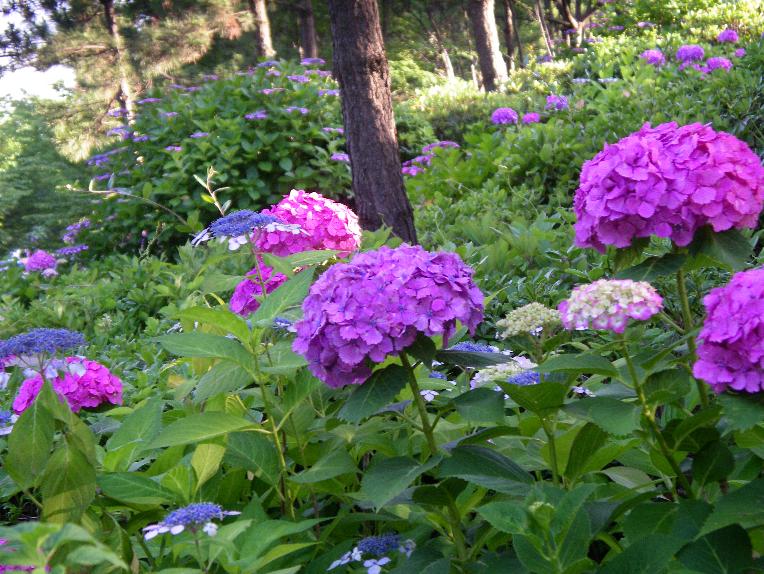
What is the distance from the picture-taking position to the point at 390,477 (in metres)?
1.57

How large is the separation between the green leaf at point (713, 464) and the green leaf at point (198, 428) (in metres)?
0.89

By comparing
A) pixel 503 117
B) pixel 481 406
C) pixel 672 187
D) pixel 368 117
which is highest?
pixel 368 117

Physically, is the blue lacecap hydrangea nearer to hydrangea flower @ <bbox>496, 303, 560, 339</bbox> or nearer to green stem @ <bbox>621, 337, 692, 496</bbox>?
hydrangea flower @ <bbox>496, 303, 560, 339</bbox>

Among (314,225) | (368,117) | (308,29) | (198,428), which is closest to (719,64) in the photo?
(368,117)

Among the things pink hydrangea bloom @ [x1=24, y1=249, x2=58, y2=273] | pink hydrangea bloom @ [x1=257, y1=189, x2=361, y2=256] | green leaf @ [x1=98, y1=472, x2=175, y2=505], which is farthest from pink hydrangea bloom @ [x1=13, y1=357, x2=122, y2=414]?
pink hydrangea bloom @ [x1=24, y1=249, x2=58, y2=273]

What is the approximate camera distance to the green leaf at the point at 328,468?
5.52 ft

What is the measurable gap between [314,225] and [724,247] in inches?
69.3

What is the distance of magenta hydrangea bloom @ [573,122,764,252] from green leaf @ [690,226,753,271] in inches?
0.9

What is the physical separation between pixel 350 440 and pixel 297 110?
7.34 meters

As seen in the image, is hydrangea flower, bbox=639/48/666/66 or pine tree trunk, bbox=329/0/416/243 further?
hydrangea flower, bbox=639/48/666/66

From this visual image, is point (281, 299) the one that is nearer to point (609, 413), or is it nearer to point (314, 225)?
point (609, 413)

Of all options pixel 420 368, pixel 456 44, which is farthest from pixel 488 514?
pixel 456 44

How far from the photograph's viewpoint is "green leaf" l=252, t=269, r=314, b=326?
5.82ft

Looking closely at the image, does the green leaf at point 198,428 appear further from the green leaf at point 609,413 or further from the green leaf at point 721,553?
the green leaf at point 721,553
